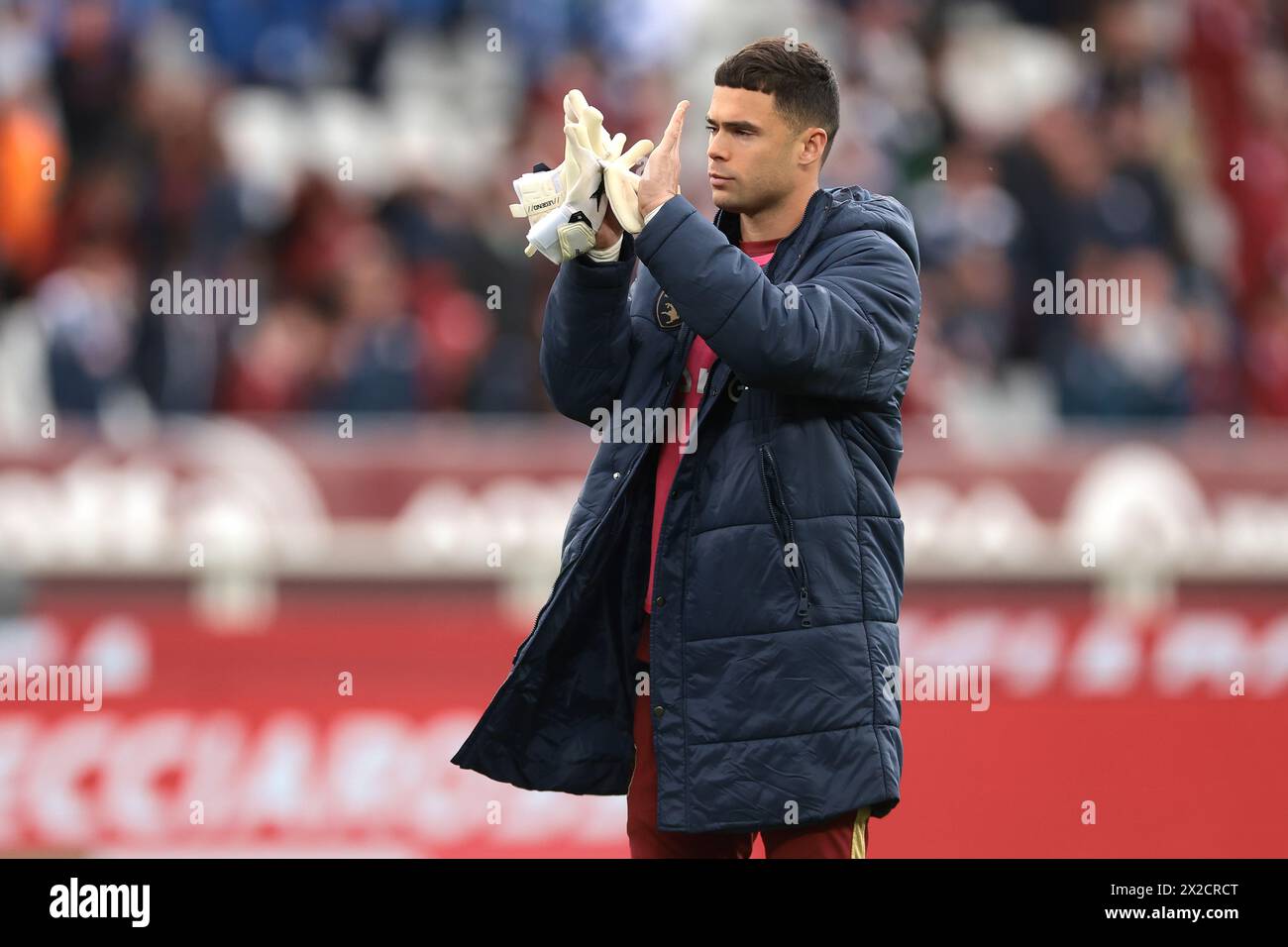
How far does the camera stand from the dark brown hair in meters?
3.97

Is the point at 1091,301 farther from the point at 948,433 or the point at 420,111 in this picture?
the point at 420,111

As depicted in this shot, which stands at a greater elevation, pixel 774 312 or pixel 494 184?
pixel 494 184

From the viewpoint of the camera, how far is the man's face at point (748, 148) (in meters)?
3.96

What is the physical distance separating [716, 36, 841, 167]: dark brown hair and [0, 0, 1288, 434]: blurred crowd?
210 inches

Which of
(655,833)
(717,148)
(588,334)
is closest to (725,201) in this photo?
(717,148)

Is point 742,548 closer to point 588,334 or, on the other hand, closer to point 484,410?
point 588,334

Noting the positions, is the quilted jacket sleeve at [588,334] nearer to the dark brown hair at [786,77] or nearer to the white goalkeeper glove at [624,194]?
the white goalkeeper glove at [624,194]

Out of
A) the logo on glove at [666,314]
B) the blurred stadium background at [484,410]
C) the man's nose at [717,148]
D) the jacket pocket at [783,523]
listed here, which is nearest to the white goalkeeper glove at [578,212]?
the man's nose at [717,148]

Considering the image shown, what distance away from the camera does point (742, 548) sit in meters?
3.89

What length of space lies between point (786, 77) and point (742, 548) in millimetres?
951

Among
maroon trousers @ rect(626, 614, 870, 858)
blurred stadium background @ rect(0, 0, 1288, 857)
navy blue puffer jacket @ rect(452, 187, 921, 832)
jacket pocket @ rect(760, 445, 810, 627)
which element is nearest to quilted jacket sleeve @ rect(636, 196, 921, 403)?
navy blue puffer jacket @ rect(452, 187, 921, 832)

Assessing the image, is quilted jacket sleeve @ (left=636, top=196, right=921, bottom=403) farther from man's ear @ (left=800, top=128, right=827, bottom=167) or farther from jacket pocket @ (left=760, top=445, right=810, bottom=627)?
man's ear @ (left=800, top=128, right=827, bottom=167)

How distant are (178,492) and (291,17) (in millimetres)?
4509
